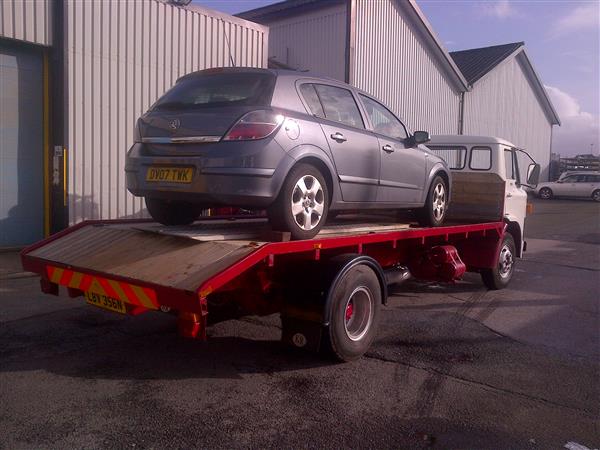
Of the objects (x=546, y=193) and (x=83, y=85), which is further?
(x=546, y=193)

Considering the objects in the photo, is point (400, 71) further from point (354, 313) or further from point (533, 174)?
point (354, 313)

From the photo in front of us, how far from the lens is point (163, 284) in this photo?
388cm

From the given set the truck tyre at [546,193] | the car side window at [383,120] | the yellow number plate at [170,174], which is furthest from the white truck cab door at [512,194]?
the truck tyre at [546,193]

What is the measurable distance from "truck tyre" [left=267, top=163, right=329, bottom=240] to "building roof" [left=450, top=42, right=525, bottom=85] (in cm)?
2247

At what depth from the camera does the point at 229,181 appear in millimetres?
4469

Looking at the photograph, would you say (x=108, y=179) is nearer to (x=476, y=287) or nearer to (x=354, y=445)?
(x=476, y=287)

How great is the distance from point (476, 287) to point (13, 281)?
22.1 ft

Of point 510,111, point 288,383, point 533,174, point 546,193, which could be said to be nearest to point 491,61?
point 510,111

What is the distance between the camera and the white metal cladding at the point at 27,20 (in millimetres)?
9383

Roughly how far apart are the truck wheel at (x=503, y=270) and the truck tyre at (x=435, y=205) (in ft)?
5.36

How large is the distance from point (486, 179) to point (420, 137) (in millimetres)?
2416

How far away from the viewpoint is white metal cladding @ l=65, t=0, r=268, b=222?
33.8ft

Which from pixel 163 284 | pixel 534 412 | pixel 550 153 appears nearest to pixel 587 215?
pixel 550 153

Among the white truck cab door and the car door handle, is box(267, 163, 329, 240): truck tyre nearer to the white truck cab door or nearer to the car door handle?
the car door handle
